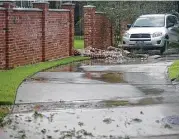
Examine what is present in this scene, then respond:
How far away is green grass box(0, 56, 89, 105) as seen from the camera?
9748mm

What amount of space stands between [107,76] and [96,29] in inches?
361

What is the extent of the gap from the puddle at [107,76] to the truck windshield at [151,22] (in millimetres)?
9196

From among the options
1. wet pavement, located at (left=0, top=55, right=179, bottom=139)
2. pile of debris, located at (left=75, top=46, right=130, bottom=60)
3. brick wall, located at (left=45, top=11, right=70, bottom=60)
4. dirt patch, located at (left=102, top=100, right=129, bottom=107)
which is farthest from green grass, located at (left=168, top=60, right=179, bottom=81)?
brick wall, located at (left=45, top=11, right=70, bottom=60)

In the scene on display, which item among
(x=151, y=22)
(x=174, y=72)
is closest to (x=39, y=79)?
(x=174, y=72)

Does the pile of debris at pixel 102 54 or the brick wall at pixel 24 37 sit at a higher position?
the brick wall at pixel 24 37

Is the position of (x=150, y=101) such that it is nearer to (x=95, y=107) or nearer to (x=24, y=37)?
(x=95, y=107)

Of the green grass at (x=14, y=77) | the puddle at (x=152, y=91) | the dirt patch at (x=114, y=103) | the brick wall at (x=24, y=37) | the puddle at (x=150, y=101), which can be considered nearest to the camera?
the dirt patch at (x=114, y=103)

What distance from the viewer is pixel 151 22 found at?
2283cm

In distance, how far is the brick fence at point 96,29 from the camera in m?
21.3

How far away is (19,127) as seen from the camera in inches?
295

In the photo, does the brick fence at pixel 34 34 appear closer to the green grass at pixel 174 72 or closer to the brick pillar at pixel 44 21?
the brick pillar at pixel 44 21

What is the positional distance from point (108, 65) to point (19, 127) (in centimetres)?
909

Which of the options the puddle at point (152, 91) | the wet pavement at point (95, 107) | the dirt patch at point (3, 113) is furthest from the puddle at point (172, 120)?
the dirt patch at point (3, 113)

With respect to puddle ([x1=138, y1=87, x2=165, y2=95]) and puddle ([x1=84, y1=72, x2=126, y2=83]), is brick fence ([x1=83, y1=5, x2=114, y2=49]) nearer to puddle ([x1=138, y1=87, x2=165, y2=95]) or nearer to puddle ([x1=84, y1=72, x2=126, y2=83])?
puddle ([x1=84, y1=72, x2=126, y2=83])
